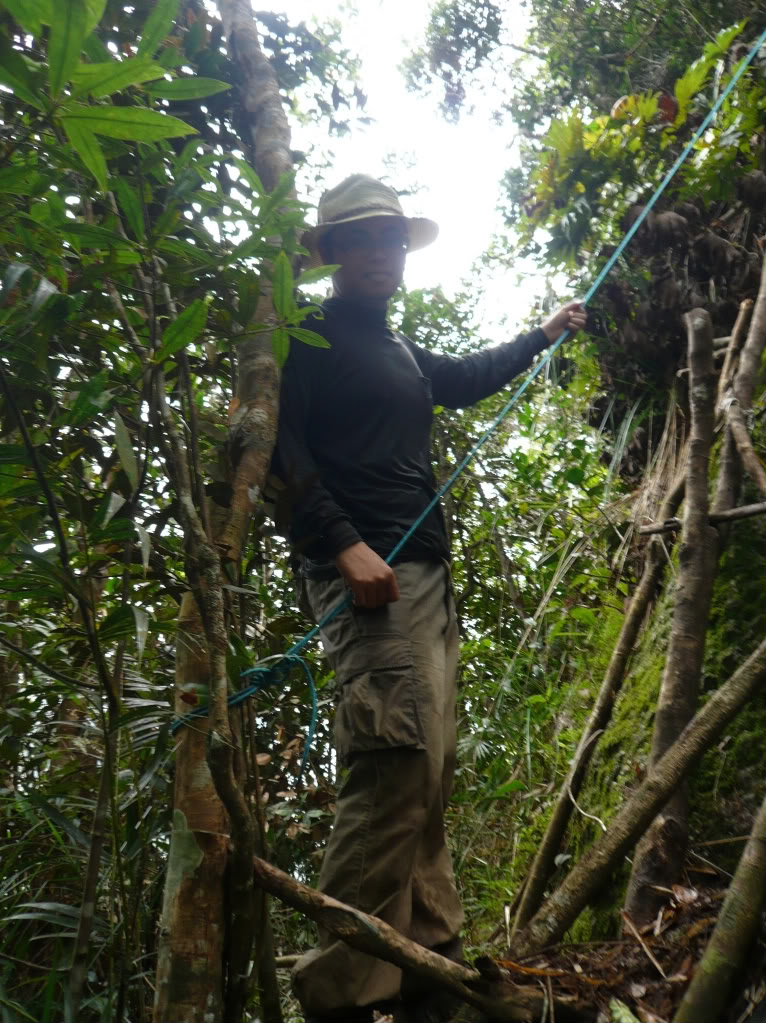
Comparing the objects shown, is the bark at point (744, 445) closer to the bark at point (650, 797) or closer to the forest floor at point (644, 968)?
the bark at point (650, 797)

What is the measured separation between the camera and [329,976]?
1.75 meters

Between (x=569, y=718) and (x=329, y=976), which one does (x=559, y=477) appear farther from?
(x=329, y=976)

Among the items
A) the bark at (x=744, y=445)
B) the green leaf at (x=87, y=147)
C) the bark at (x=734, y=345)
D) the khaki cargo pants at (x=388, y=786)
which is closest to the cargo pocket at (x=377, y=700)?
the khaki cargo pants at (x=388, y=786)

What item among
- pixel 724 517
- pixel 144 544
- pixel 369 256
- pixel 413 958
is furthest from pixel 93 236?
pixel 724 517

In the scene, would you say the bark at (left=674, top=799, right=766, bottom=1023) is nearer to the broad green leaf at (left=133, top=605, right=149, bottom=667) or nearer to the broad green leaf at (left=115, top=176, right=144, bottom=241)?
the broad green leaf at (left=133, top=605, right=149, bottom=667)

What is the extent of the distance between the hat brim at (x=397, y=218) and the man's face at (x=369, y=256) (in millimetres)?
37

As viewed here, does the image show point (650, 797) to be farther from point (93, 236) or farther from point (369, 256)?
point (369, 256)

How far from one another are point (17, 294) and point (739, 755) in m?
1.78

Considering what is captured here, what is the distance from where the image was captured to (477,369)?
273 centimetres

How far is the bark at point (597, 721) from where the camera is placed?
2.26 metres

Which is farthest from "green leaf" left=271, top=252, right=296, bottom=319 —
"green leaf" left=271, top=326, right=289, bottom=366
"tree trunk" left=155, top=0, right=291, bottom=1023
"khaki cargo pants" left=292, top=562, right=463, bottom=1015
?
"khaki cargo pants" left=292, top=562, right=463, bottom=1015

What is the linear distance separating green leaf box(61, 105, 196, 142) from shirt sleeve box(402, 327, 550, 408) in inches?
60.2

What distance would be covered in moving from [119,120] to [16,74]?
137mm

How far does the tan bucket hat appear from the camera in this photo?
2.39 metres
